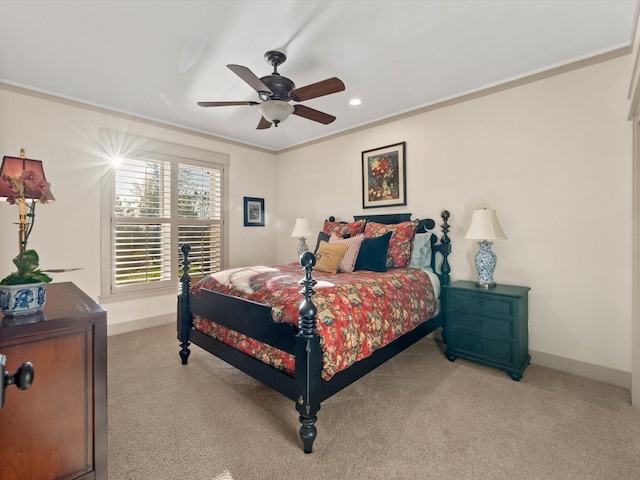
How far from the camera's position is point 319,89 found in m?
2.32

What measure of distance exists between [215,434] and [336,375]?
803 mm

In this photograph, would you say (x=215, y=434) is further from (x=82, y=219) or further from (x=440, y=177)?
(x=440, y=177)

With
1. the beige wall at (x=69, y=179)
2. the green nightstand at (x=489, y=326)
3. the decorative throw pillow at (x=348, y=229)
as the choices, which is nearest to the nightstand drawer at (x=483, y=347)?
the green nightstand at (x=489, y=326)

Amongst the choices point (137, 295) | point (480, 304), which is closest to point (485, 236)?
point (480, 304)

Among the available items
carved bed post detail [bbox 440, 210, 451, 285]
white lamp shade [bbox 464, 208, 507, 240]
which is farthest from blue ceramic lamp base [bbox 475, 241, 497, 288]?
carved bed post detail [bbox 440, 210, 451, 285]

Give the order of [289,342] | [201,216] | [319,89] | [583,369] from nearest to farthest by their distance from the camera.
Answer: [289,342]
[319,89]
[583,369]
[201,216]

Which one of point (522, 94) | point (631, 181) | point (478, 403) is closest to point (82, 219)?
point (478, 403)

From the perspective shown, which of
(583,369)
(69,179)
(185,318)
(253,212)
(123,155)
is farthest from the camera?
(253,212)

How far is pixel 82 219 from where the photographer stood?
11.1 feet

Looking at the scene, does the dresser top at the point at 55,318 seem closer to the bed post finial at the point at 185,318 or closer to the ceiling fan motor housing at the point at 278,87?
the bed post finial at the point at 185,318

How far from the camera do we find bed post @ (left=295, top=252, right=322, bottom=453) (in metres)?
1.68

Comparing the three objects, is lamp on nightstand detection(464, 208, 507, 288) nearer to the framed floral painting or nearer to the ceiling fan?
the framed floral painting

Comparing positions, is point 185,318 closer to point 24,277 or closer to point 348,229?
point 24,277

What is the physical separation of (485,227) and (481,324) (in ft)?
2.78
